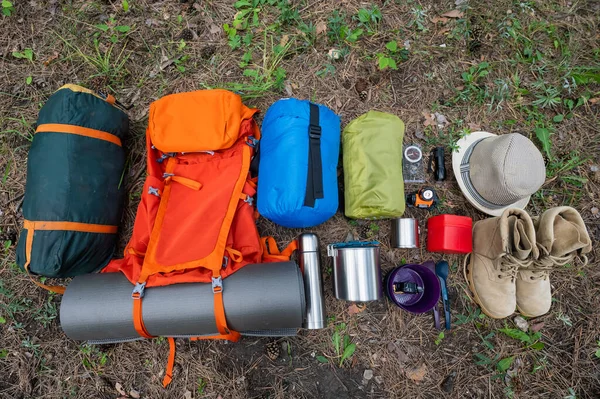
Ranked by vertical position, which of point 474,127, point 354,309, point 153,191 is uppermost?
point 474,127

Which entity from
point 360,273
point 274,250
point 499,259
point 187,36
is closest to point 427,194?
point 499,259

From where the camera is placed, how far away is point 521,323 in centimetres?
316

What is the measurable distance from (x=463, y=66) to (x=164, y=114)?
295 cm

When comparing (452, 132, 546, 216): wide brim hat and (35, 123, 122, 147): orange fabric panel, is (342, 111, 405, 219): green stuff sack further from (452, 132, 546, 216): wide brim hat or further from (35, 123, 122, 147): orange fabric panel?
(35, 123, 122, 147): orange fabric panel

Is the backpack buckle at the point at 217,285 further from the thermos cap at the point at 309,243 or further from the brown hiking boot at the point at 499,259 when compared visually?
the brown hiking boot at the point at 499,259

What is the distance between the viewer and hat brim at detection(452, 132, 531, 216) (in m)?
3.10

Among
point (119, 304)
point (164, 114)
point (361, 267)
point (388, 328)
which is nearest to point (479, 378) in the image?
point (388, 328)

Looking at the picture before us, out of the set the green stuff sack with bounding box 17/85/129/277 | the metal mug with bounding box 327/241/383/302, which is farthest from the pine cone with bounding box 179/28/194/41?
the metal mug with bounding box 327/241/383/302

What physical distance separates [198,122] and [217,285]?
1.35 meters

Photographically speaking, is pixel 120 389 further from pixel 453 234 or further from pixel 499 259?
pixel 499 259

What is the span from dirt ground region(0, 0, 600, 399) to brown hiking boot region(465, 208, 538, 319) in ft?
0.50

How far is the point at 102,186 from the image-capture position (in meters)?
2.86

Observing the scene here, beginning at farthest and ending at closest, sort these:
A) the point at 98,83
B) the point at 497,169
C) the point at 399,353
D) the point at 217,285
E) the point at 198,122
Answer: the point at 98,83 < the point at 399,353 < the point at 198,122 < the point at 497,169 < the point at 217,285

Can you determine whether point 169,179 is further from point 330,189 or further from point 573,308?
point 573,308
